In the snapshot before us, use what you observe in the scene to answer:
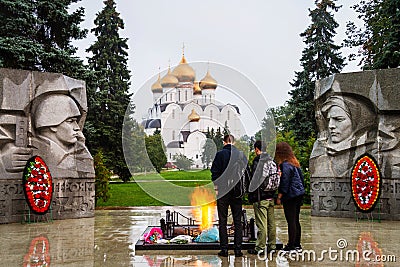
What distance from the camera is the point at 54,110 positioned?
11.4 metres

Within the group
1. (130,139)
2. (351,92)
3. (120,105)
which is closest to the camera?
(130,139)

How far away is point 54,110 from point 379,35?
45.0 ft

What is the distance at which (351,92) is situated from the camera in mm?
11367

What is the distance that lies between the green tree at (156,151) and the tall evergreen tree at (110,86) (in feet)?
44.4

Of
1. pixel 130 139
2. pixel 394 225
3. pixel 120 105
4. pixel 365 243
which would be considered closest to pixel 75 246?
pixel 130 139

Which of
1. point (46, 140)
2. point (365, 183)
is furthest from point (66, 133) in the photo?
point (365, 183)

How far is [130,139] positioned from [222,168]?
5.44ft

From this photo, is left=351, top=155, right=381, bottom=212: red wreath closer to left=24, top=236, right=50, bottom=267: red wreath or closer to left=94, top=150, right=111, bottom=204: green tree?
left=24, top=236, right=50, bottom=267: red wreath

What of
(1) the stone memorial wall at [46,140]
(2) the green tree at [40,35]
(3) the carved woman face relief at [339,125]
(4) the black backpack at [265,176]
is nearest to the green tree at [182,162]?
(4) the black backpack at [265,176]

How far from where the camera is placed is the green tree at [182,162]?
705cm

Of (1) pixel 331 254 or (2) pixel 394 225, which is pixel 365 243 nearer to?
(1) pixel 331 254

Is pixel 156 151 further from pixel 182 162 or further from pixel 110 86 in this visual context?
pixel 110 86

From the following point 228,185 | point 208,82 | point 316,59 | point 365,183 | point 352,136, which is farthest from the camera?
point 316,59

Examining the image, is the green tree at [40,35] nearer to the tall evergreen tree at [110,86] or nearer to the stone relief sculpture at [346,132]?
the tall evergreen tree at [110,86]
